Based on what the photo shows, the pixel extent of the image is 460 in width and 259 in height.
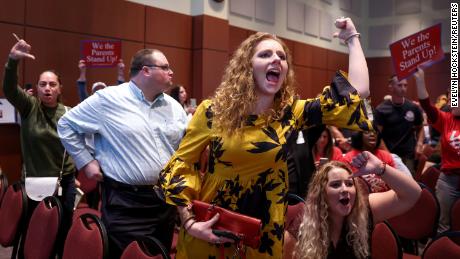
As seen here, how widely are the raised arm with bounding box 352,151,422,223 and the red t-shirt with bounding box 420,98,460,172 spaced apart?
5.93 ft

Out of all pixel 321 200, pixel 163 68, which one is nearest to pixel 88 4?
pixel 163 68

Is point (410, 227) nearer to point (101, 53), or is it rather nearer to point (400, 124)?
point (400, 124)

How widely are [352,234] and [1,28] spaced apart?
15.5 ft

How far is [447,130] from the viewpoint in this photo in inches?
140

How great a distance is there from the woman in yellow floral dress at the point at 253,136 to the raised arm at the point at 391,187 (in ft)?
0.85

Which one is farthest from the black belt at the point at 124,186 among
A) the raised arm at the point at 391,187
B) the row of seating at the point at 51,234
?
the raised arm at the point at 391,187

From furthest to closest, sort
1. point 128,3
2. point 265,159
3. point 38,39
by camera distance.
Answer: point 128,3, point 38,39, point 265,159

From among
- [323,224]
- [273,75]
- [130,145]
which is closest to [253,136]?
[273,75]

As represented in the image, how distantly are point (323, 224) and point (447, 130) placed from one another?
7.00ft

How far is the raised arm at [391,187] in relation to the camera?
158 cm

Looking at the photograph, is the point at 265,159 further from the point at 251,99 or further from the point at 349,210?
the point at 349,210

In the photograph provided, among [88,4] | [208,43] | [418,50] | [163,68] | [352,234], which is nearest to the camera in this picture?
[352,234]

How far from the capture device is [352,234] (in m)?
1.94

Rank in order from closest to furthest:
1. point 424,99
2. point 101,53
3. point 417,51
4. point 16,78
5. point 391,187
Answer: point 391,187, point 16,78, point 424,99, point 417,51, point 101,53
